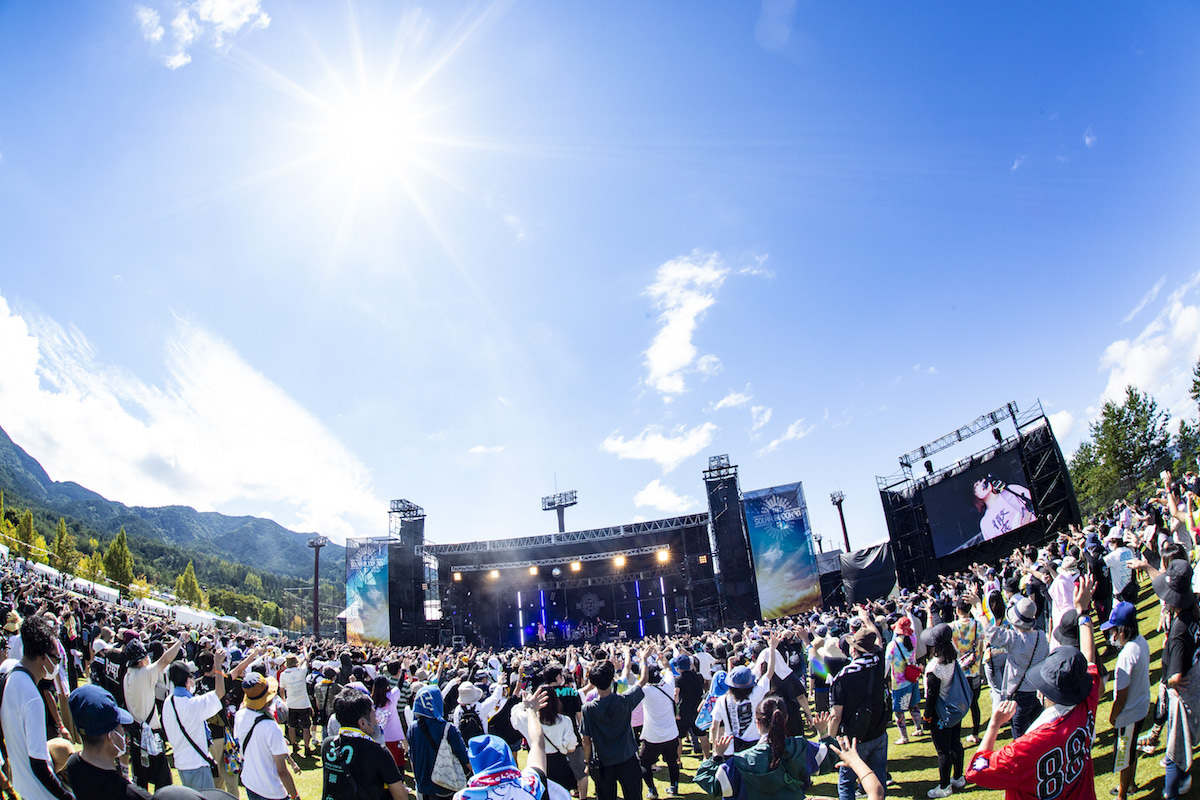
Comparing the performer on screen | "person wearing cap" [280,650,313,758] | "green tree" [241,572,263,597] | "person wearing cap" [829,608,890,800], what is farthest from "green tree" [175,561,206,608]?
"person wearing cap" [829,608,890,800]

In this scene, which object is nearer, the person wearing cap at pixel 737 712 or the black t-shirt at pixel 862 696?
the black t-shirt at pixel 862 696

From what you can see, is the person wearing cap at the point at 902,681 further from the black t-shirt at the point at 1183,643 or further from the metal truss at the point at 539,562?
the metal truss at the point at 539,562

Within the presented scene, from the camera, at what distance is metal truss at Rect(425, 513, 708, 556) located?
87.4 ft

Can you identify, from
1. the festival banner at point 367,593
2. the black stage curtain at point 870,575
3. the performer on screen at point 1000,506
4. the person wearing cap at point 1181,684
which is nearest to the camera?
the person wearing cap at point 1181,684

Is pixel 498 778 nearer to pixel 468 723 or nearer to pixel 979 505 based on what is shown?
pixel 468 723

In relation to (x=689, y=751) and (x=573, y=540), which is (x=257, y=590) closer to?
(x=573, y=540)

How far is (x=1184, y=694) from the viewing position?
159 inches

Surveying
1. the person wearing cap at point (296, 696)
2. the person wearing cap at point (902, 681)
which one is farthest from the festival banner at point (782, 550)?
the person wearing cap at point (296, 696)

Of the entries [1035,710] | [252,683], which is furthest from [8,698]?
[1035,710]

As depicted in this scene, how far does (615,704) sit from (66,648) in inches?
366

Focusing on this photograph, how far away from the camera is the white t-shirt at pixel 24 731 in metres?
2.91

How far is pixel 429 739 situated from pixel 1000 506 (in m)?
23.9

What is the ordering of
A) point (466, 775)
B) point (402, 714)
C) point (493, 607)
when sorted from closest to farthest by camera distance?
point (466, 775)
point (402, 714)
point (493, 607)

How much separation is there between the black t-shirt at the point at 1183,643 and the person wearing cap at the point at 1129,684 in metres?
0.15
